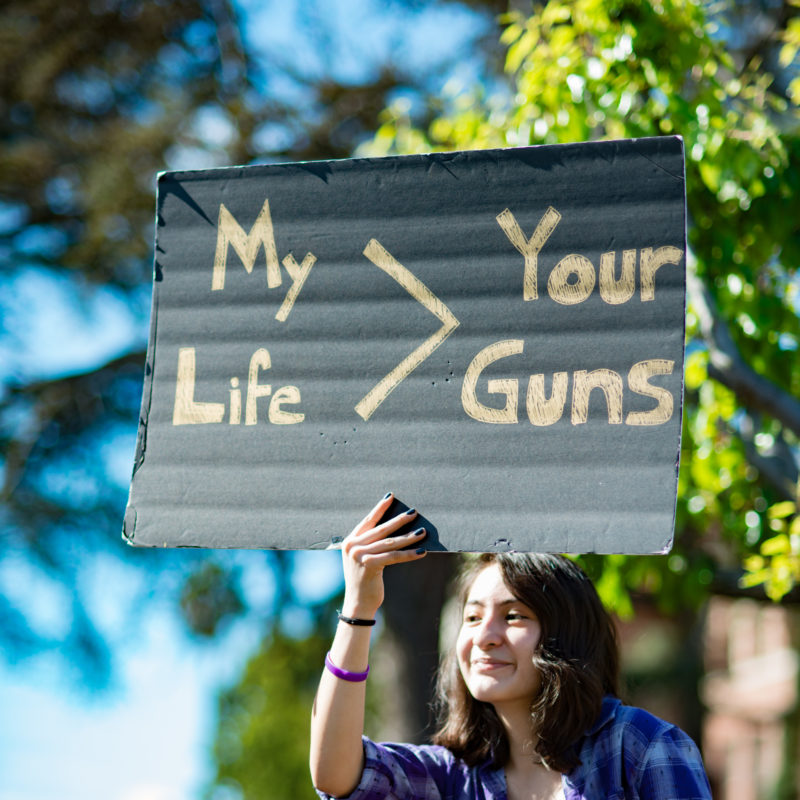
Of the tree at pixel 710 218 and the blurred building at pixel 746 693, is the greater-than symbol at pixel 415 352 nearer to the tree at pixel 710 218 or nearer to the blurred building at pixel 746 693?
the tree at pixel 710 218

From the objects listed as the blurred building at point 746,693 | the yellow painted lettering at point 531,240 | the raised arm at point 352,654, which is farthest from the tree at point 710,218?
the blurred building at point 746,693

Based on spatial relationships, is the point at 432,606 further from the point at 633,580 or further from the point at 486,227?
the point at 486,227

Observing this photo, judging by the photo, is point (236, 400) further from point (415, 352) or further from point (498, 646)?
point (498, 646)

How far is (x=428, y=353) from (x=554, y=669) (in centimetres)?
67

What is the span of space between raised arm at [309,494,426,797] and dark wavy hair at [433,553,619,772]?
0.30 m

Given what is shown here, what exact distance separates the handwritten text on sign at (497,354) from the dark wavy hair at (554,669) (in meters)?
0.45

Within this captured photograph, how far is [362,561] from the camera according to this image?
66.1 inches

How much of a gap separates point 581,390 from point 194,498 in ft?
2.35

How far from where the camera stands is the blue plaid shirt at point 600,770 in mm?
1755

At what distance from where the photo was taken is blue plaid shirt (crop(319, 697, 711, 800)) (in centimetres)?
175

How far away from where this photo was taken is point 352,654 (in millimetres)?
1770

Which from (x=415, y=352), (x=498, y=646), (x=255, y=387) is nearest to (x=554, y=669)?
(x=498, y=646)

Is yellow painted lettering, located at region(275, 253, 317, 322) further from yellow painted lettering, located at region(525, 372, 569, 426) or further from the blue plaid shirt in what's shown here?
A: the blue plaid shirt

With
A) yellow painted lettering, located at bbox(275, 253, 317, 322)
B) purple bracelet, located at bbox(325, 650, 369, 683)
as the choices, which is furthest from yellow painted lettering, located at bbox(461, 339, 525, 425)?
purple bracelet, located at bbox(325, 650, 369, 683)
